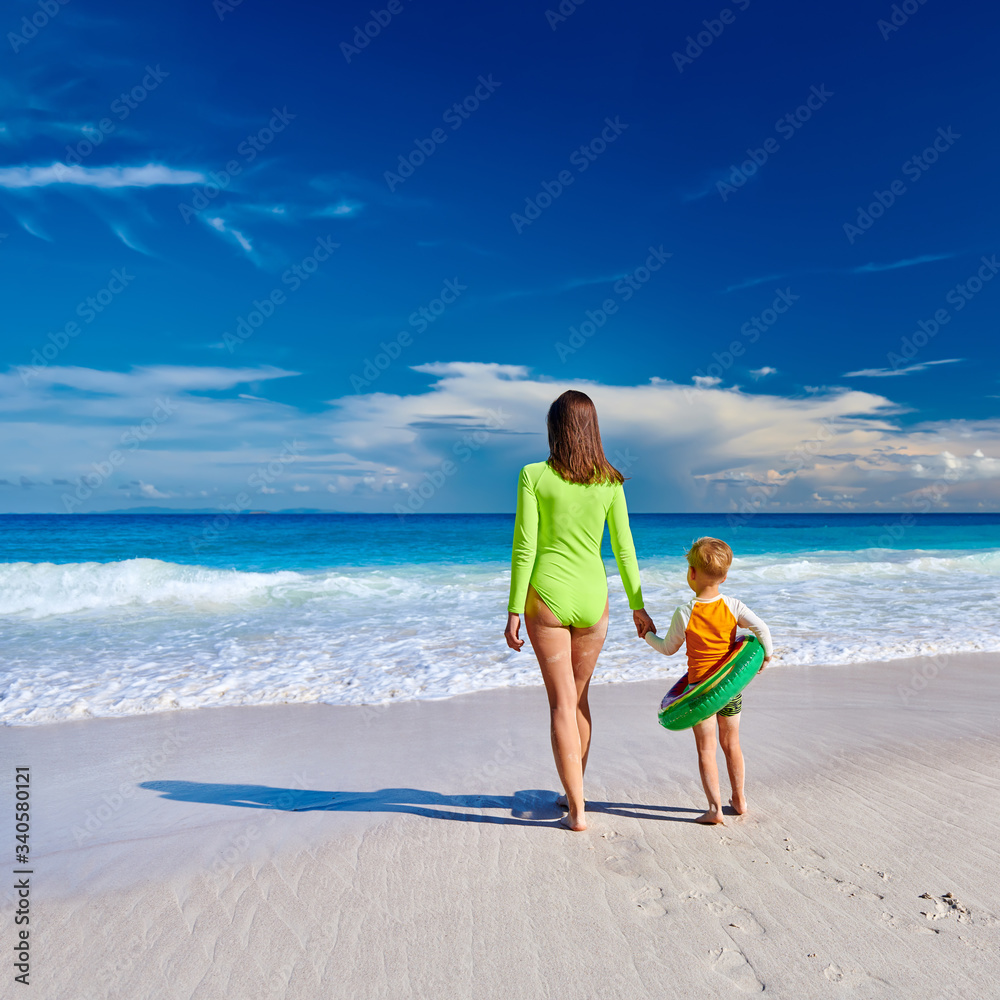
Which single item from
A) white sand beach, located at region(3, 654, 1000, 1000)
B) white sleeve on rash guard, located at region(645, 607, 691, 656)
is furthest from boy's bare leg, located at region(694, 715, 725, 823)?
white sleeve on rash guard, located at region(645, 607, 691, 656)

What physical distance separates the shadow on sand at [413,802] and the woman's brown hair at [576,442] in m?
1.87

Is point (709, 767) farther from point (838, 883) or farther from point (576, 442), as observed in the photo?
point (576, 442)

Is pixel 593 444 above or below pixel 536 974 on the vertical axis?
above

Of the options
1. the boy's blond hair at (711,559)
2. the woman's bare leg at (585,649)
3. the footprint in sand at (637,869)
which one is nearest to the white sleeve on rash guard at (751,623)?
the boy's blond hair at (711,559)

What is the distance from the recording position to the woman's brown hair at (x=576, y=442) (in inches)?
127

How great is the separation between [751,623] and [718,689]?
41cm

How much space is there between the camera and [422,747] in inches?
189

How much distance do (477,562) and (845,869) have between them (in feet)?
64.5

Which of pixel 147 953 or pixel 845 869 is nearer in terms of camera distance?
pixel 147 953

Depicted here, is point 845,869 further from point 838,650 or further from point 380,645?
point 380,645

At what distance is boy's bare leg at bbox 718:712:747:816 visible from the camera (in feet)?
11.1

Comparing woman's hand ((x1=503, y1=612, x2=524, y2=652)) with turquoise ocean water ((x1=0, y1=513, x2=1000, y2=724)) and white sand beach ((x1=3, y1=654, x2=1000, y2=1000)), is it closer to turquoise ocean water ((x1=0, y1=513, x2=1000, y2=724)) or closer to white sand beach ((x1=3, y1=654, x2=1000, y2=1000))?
white sand beach ((x1=3, y1=654, x2=1000, y2=1000))

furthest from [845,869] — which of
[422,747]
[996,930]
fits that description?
[422,747]

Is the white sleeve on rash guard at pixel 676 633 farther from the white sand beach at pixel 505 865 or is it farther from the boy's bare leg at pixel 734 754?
the white sand beach at pixel 505 865
